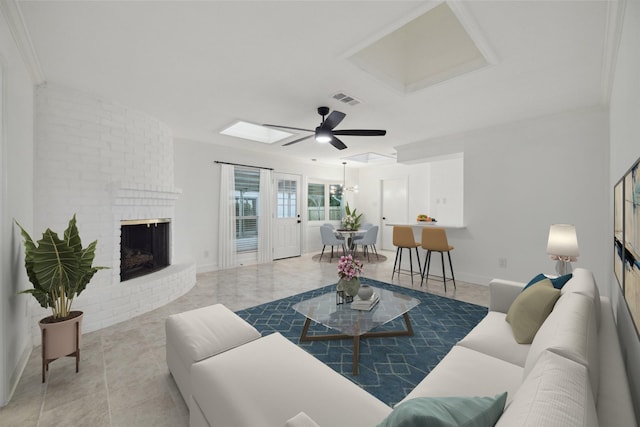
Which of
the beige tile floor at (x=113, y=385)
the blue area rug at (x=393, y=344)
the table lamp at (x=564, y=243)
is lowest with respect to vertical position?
the beige tile floor at (x=113, y=385)

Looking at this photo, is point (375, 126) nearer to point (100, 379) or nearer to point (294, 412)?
point (294, 412)

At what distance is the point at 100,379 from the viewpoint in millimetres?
1966

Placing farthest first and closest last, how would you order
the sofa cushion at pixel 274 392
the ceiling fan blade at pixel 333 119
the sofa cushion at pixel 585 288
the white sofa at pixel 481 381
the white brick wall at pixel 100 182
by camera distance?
the ceiling fan blade at pixel 333 119
the white brick wall at pixel 100 182
the sofa cushion at pixel 585 288
the sofa cushion at pixel 274 392
the white sofa at pixel 481 381

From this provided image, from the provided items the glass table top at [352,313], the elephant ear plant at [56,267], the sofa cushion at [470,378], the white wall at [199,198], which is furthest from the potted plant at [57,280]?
the white wall at [199,198]

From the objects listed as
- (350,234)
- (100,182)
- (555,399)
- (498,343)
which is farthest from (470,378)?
(350,234)

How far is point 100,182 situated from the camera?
3.06 m

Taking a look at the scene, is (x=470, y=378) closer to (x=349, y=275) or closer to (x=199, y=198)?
(x=349, y=275)

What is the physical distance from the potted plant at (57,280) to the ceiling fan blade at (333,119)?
2.49 meters

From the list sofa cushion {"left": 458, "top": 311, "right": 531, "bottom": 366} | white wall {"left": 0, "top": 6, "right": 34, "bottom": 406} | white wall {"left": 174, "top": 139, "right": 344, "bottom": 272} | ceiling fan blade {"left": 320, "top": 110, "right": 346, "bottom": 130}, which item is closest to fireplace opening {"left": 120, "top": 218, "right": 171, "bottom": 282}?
white wall {"left": 174, "top": 139, "right": 344, "bottom": 272}

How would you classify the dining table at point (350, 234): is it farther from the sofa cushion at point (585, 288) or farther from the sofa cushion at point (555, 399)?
the sofa cushion at point (555, 399)

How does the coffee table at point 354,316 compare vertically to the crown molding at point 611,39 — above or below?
below

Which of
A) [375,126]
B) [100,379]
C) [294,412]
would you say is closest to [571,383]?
[294,412]

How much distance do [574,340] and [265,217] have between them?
18.3 feet

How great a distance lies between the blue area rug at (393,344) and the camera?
1.93 meters
